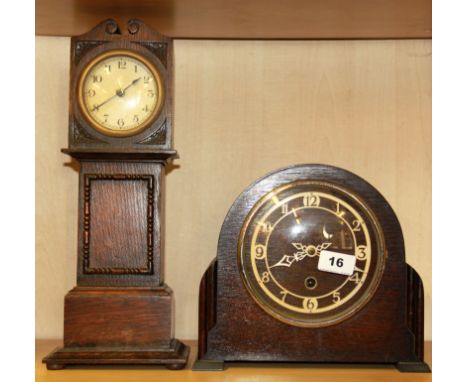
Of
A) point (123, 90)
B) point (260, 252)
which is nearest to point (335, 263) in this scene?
point (260, 252)

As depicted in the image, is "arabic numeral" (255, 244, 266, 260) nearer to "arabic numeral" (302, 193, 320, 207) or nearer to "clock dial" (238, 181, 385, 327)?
"clock dial" (238, 181, 385, 327)

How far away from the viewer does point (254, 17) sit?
1562 millimetres

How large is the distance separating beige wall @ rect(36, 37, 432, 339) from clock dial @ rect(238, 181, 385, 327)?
0.37 metres

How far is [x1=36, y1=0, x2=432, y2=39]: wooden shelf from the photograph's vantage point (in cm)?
147

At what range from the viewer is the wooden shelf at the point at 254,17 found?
1.47 meters

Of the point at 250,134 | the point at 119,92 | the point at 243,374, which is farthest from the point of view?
the point at 250,134

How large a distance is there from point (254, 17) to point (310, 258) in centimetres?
64

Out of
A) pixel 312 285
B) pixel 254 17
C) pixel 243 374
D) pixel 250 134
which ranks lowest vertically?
pixel 243 374

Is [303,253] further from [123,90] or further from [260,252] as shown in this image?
[123,90]

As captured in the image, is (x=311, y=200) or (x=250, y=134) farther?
(x=250, y=134)

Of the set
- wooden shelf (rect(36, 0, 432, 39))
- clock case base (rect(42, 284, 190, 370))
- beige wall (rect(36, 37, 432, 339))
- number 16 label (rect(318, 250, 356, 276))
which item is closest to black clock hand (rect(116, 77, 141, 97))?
wooden shelf (rect(36, 0, 432, 39))

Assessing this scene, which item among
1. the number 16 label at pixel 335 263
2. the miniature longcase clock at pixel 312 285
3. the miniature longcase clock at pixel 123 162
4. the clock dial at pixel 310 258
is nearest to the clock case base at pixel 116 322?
the miniature longcase clock at pixel 123 162

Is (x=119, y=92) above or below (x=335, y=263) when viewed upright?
above
